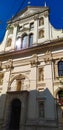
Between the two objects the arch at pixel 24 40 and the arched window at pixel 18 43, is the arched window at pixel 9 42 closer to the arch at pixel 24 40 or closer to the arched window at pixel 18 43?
the arched window at pixel 18 43

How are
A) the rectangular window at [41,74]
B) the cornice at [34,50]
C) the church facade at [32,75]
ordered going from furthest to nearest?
the cornice at [34,50]
the rectangular window at [41,74]
the church facade at [32,75]

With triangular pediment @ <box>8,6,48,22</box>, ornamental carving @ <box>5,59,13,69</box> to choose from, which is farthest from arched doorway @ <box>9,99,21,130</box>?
triangular pediment @ <box>8,6,48,22</box>

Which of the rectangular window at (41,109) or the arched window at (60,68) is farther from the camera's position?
the arched window at (60,68)

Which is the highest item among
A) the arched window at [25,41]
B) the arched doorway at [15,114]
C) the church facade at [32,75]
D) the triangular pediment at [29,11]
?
the triangular pediment at [29,11]

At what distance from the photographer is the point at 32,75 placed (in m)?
16.2

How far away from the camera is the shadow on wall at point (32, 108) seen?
13.4 m

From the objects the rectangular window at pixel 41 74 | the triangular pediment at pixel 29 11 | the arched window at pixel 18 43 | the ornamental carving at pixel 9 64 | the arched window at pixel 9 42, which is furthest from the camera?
the triangular pediment at pixel 29 11

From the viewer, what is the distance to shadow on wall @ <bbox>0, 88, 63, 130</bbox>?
1337 centimetres

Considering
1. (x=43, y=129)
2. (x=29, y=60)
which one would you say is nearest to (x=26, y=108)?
(x=43, y=129)

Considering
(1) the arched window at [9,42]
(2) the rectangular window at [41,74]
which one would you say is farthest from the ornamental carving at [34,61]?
(1) the arched window at [9,42]

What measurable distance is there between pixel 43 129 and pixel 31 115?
1.58 m

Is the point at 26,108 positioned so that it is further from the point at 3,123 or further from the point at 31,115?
the point at 3,123

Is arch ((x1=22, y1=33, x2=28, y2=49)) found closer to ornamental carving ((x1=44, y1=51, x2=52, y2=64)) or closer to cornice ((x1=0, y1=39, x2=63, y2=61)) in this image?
cornice ((x1=0, y1=39, x2=63, y2=61))

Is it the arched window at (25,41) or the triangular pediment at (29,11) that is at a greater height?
the triangular pediment at (29,11)
